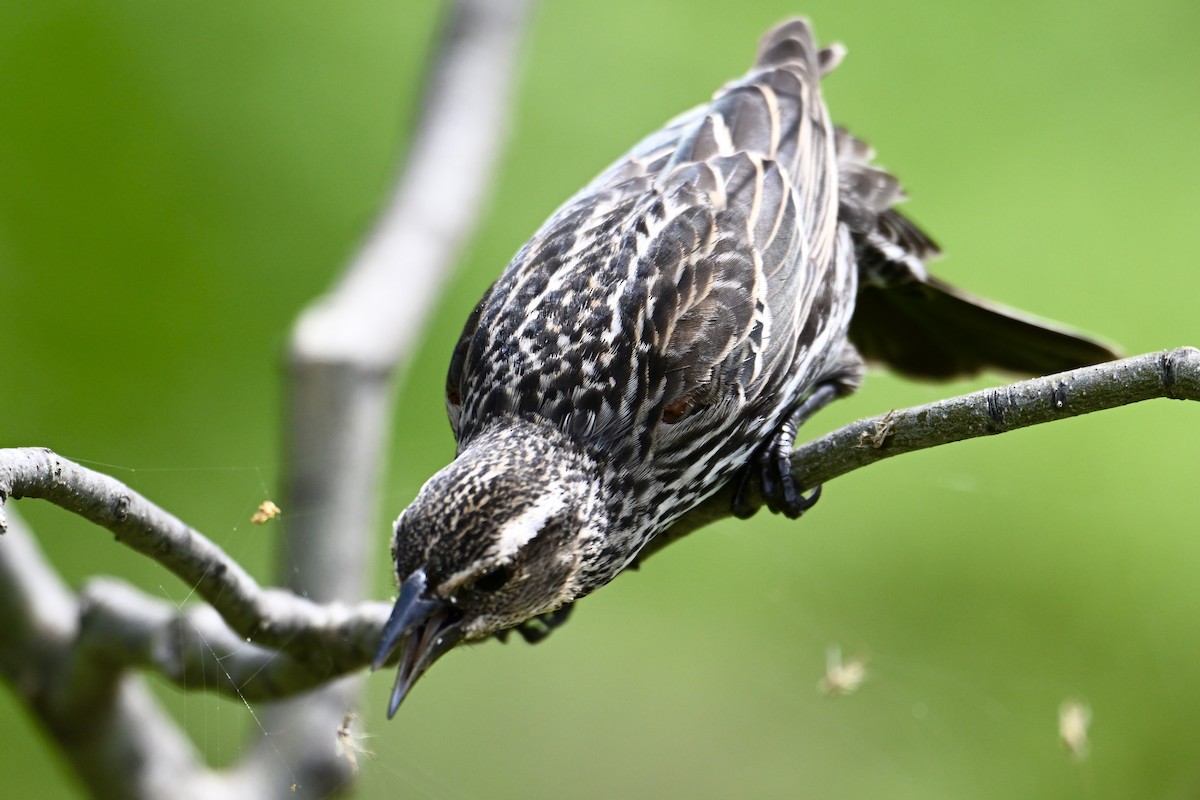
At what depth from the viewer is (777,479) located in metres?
2.11

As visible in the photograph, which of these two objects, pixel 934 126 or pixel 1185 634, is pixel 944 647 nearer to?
pixel 1185 634

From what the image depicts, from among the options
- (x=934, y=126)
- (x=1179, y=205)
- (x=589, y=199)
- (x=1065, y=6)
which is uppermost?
(x=1065, y=6)

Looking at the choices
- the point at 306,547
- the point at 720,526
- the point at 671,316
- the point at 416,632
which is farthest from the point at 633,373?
the point at 720,526

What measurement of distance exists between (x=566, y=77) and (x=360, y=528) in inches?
90.5

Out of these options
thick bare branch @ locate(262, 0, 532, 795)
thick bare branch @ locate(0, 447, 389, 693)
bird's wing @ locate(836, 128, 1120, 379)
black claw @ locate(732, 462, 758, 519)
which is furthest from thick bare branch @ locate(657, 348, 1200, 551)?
thick bare branch @ locate(262, 0, 532, 795)

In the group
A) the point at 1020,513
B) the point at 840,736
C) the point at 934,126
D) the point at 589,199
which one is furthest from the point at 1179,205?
the point at 589,199

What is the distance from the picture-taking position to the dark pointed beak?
1.67 metres

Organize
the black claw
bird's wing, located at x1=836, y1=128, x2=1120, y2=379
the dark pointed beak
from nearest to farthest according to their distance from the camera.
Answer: the dark pointed beak → the black claw → bird's wing, located at x1=836, y1=128, x2=1120, y2=379

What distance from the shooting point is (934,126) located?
4.29 meters

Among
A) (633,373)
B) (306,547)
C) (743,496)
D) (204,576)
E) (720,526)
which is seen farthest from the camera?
(720,526)

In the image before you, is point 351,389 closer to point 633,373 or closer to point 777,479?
point 633,373

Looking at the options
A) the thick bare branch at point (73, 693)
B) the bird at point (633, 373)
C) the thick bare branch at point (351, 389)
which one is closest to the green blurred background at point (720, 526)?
the thick bare branch at point (351, 389)

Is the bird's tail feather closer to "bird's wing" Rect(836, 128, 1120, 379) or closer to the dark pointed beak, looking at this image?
"bird's wing" Rect(836, 128, 1120, 379)

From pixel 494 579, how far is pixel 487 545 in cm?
6
